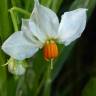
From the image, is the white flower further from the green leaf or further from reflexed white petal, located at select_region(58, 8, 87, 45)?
the green leaf

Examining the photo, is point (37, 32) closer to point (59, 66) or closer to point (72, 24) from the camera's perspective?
point (72, 24)

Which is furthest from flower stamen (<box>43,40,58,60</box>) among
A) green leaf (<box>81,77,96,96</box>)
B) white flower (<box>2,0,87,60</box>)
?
green leaf (<box>81,77,96,96</box>)

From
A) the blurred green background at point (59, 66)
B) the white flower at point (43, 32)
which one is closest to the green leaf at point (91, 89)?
the blurred green background at point (59, 66)

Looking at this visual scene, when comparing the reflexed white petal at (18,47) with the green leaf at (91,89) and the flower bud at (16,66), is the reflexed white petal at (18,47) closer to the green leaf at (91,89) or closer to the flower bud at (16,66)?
the flower bud at (16,66)

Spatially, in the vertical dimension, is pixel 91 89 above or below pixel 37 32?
below

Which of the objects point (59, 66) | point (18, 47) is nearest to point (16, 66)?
point (18, 47)

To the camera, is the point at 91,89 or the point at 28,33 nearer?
the point at 28,33
